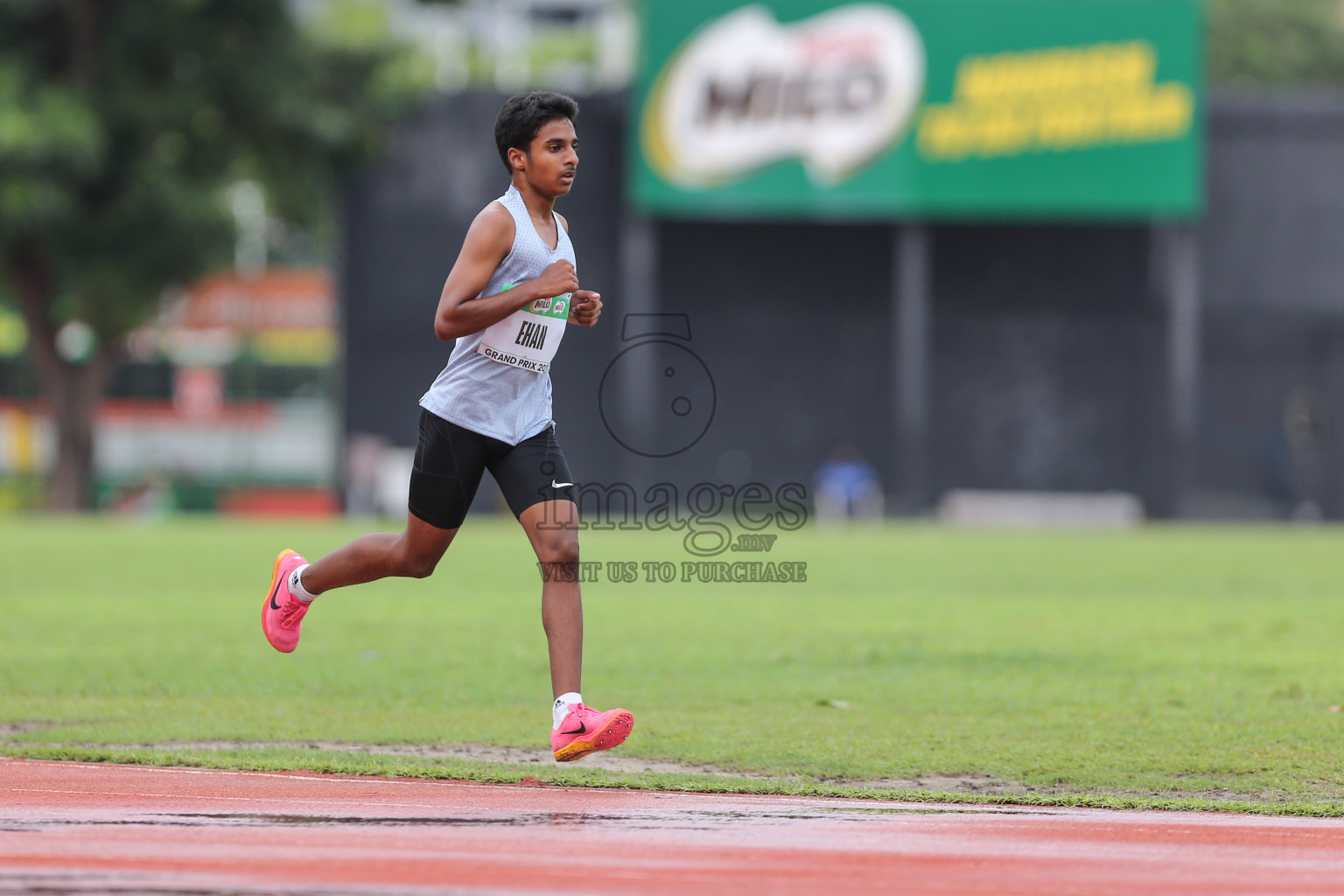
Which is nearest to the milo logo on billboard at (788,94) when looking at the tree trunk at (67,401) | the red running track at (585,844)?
the tree trunk at (67,401)

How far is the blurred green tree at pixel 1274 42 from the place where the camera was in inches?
2384

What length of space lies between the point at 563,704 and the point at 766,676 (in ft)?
11.2

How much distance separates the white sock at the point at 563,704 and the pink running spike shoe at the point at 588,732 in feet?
0.09

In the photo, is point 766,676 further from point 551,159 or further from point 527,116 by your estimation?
point 527,116

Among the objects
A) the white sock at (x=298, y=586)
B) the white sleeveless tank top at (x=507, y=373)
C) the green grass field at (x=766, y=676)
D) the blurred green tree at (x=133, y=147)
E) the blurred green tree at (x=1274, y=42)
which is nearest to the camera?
the white sleeveless tank top at (x=507, y=373)

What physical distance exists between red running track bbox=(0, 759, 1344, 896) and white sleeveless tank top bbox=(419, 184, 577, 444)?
1.31 m

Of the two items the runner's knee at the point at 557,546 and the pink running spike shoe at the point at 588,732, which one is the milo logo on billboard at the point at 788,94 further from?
the pink running spike shoe at the point at 588,732

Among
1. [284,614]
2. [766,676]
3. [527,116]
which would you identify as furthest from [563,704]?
[766,676]

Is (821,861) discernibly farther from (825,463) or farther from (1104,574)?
(825,463)

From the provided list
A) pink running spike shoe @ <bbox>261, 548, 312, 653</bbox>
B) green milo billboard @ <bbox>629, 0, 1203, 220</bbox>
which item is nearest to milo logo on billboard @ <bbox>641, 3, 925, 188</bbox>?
green milo billboard @ <bbox>629, 0, 1203, 220</bbox>

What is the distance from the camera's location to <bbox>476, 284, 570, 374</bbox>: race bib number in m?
6.34

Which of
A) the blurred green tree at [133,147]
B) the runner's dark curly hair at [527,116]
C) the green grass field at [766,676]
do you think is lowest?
the green grass field at [766,676]

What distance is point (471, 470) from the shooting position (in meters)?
6.49

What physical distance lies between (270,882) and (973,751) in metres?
3.35
